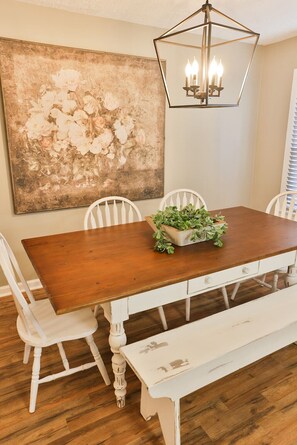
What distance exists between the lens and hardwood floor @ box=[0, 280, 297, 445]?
157 cm

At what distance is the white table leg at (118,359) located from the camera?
1.55 m

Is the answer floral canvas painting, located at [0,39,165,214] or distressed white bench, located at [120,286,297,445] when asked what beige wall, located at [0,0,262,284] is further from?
distressed white bench, located at [120,286,297,445]

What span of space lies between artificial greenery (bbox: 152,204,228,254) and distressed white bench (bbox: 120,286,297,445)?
0.46 metres

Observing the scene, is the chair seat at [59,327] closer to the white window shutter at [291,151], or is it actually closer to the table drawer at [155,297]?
the table drawer at [155,297]

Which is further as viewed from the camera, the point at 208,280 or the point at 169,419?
the point at 208,280

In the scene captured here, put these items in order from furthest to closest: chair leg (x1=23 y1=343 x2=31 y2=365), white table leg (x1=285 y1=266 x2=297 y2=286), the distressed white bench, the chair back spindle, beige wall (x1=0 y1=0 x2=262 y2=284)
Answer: beige wall (x1=0 y1=0 x2=262 y2=284) → the chair back spindle → white table leg (x1=285 y1=266 x2=297 y2=286) → chair leg (x1=23 y1=343 x2=31 y2=365) → the distressed white bench

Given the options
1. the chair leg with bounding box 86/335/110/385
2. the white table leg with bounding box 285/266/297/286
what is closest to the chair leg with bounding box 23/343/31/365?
the chair leg with bounding box 86/335/110/385

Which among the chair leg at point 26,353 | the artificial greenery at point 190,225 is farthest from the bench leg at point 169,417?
the chair leg at point 26,353

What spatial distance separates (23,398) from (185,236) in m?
1.30

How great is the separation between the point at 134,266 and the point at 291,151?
2.69m

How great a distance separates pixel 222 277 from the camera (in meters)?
1.75

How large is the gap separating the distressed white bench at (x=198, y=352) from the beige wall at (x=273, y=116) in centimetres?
238

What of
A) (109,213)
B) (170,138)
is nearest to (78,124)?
(109,213)

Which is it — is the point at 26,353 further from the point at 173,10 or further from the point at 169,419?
the point at 173,10
